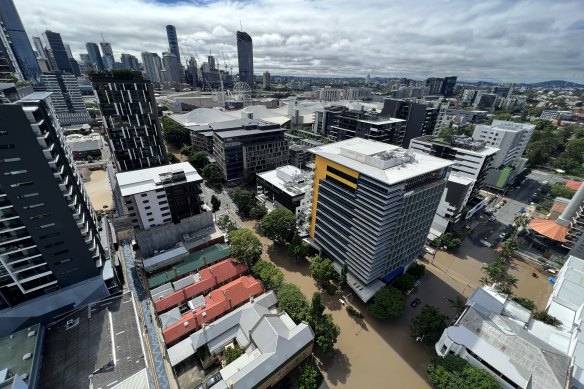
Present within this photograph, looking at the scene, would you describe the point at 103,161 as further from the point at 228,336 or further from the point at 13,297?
the point at 228,336

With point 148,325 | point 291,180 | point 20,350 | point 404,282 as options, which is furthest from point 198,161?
point 404,282

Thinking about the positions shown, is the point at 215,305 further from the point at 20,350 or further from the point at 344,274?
the point at 20,350

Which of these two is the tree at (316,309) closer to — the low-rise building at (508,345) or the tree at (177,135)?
the low-rise building at (508,345)

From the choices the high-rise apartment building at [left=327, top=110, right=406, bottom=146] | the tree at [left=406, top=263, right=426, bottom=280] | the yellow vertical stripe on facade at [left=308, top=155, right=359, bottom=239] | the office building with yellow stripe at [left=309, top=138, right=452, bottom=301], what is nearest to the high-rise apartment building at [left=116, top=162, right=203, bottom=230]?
the yellow vertical stripe on facade at [left=308, top=155, right=359, bottom=239]

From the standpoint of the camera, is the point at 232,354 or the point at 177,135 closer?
the point at 232,354

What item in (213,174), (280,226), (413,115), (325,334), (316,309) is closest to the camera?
(325,334)

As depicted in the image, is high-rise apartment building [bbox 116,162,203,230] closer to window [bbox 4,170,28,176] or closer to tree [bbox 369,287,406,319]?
window [bbox 4,170,28,176]

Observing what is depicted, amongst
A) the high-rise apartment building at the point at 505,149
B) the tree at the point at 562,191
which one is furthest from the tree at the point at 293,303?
the tree at the point at 562,191
